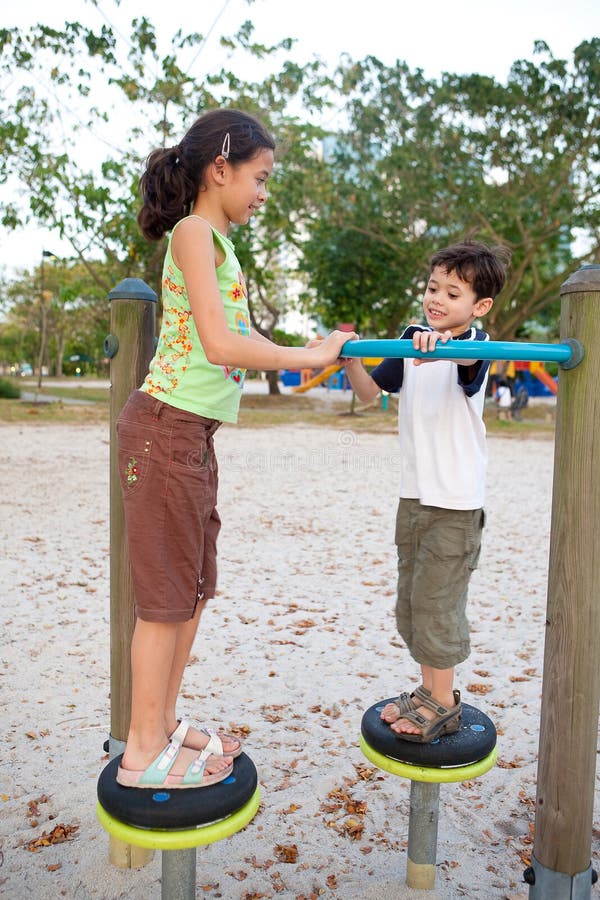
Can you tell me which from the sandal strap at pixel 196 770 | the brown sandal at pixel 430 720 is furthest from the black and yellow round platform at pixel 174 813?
the brown sandal at pixel 430 720

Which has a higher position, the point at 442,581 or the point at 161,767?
the point at 442,581

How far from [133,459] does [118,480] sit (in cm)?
40

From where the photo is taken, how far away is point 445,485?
200 centimetres

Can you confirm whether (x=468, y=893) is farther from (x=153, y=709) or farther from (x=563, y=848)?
(x=153, y=709)

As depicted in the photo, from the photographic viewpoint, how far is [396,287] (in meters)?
18.5

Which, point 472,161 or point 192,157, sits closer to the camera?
point 192,157

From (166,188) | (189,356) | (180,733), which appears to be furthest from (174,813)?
(166,188)

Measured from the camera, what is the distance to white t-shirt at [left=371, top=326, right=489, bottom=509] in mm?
1994

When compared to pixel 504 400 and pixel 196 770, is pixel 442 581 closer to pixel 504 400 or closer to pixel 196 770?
pixel 196 770

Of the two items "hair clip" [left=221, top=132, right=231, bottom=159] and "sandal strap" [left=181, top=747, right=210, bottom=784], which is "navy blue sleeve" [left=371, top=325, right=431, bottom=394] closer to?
"hair clip" [left=221, top=132, right=231, bottom=159]

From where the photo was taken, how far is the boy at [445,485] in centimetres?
200

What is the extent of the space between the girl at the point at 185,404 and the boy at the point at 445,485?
0.41 metres

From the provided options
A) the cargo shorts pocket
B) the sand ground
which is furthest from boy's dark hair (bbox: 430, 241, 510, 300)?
the sand ground

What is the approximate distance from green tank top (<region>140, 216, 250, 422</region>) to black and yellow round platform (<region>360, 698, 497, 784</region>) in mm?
859
